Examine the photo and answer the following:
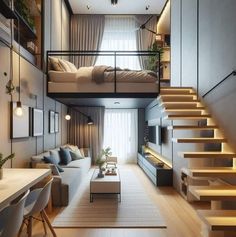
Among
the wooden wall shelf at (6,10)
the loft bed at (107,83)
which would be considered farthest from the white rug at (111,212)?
the wooden wall shelf at (6,10)

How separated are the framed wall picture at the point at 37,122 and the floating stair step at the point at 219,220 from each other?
3496 millimetres

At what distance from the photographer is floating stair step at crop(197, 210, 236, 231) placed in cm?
242

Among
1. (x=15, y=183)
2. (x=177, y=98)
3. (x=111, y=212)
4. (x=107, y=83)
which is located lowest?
(x=111, y=212)

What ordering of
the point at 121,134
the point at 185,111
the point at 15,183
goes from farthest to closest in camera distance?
the point at 121,134
the point at 185,111
the point at 15,183

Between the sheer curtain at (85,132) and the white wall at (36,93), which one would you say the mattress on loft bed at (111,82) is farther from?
the sheer curtain at (85,132)

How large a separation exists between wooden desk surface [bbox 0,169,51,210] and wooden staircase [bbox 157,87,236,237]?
1.77m

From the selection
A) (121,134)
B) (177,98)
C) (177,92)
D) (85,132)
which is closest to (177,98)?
(177,98)

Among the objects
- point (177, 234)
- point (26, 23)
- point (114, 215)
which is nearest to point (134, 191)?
point (114, 215)

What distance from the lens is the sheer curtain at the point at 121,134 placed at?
9625 millimetres

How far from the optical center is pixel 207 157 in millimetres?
3398

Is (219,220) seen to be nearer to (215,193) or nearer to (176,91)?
(215,193)

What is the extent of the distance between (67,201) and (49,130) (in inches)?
91.3

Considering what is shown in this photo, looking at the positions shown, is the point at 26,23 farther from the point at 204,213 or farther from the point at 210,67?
the point at 204,213

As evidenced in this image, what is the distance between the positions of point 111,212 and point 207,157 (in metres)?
1.78
